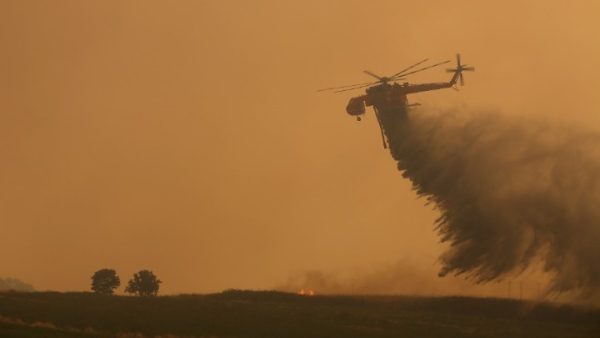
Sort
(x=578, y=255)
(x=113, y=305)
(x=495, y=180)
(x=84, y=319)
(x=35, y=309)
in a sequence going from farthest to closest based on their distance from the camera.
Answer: (x=495, y=180), (x=578, y=255), (x=113, y=305), (x=35, y=309), (x=84, y=319)

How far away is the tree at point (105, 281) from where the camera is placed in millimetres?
167250

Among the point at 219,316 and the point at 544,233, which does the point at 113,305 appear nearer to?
the point at 219,316

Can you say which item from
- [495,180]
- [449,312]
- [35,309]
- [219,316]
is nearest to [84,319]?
[35,309]

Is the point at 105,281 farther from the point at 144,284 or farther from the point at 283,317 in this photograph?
the point at 283,317

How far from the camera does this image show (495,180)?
402ft

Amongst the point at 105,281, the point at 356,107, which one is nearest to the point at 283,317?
the point at 356,107

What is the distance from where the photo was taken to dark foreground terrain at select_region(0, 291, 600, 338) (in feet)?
284

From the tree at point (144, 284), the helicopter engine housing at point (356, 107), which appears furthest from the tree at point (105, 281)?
the helicopter engine housing at point (356, 107)

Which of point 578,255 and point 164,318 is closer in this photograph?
point 164,318

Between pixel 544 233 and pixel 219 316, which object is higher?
pixel 544 233

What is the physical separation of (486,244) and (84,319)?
50.6 meters

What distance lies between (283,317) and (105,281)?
2843 inches

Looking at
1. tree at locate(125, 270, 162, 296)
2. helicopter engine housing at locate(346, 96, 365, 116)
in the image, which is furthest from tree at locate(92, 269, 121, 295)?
helicopter engine housing at locate(346, 96, 365, 116)

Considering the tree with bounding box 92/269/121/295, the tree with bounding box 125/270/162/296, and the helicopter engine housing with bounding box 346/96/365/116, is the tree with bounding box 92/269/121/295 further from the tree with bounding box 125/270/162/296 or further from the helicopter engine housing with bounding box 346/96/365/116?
the helicopter engine housing with bounding box 346/96/365/116
